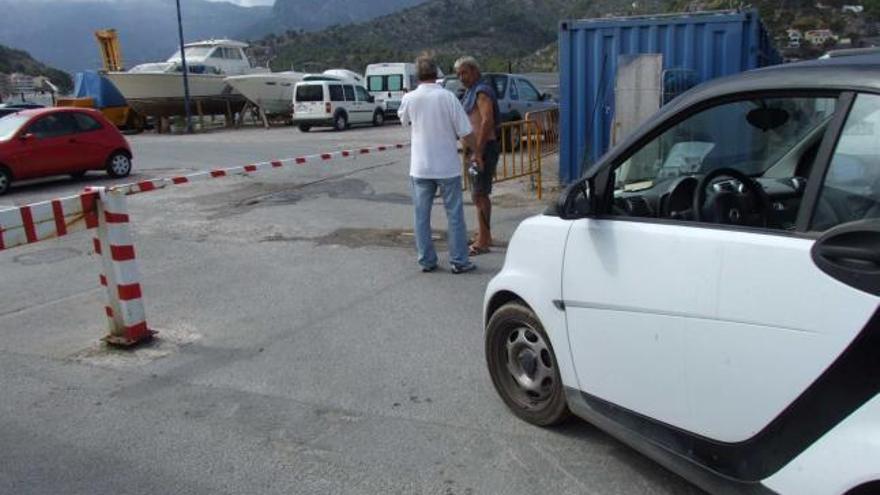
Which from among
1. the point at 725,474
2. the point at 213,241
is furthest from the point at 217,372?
the point at 213,241

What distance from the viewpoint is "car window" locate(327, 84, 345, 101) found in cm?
2780

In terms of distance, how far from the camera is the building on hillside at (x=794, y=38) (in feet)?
75.6

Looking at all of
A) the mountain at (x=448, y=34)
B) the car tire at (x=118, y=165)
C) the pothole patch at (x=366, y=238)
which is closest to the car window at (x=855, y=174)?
the pothole patch at (x=366, y=238)

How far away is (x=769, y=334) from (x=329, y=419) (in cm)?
245

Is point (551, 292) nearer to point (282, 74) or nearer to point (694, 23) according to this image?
point (694, 23)

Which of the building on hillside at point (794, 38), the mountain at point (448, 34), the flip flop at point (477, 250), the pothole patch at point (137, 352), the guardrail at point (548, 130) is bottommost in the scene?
the flip flop at point (477, 250)

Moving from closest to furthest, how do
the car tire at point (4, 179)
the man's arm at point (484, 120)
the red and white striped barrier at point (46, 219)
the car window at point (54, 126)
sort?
the red and white striped barrier at point (46, 219) < the man's arm at point (484, 120) < the car tire at point (4, 179) < the car window at point (54, 126)

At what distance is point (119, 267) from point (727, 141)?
4069mm

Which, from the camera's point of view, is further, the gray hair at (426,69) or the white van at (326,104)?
the white van at (326,104)

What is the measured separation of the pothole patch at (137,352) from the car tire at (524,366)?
8.27 ft

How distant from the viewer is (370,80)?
34219 mm

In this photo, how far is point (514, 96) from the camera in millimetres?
18797

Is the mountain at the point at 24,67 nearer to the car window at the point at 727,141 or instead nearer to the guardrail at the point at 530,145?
the guardrail at the point at 530,145

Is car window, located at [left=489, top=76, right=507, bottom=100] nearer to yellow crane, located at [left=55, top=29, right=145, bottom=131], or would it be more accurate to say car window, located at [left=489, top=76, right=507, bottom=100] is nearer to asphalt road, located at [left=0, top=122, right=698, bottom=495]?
asphalt road, located at [left=0, top=122, right=698, bottom=495]
